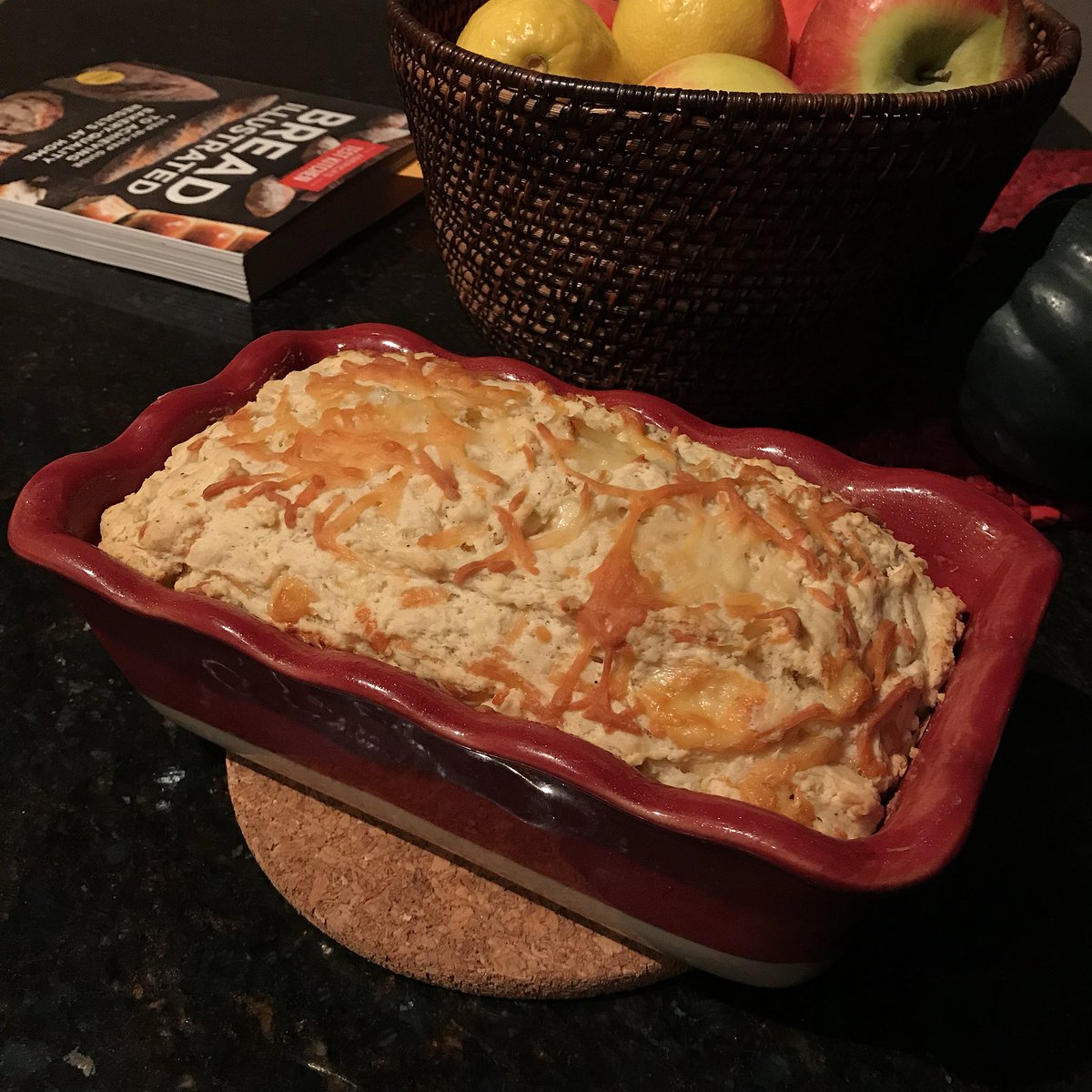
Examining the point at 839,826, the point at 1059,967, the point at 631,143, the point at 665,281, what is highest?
the point at 631,143

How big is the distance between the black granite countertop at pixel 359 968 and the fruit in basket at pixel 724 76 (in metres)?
0.66

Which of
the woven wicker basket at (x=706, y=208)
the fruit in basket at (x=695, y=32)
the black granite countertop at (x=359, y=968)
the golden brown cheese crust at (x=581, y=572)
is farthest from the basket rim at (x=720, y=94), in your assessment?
the black granite countertop at (x=359, y=968)

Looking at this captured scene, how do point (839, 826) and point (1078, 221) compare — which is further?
point (1078, 221)

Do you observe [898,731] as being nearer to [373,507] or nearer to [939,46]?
[373,507]

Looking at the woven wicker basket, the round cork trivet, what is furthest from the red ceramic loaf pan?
the woven wicker basket

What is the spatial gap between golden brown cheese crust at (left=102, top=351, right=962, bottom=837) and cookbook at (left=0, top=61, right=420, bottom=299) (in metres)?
0.73

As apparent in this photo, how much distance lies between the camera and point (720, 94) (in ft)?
2.88

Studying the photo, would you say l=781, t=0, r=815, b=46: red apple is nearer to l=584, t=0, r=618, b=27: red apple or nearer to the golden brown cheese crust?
l=584, t=0, r=618, b=27: red apple

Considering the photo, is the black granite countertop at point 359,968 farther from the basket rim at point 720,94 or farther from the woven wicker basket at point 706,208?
the basket rim at point 720,94

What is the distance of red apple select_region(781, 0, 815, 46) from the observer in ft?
3.87

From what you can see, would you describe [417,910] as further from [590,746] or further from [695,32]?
[695,32]

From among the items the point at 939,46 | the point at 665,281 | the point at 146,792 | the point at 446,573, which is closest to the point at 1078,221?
the point at 939,46

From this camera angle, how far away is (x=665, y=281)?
1040mm

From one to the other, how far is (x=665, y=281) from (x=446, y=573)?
48cm
